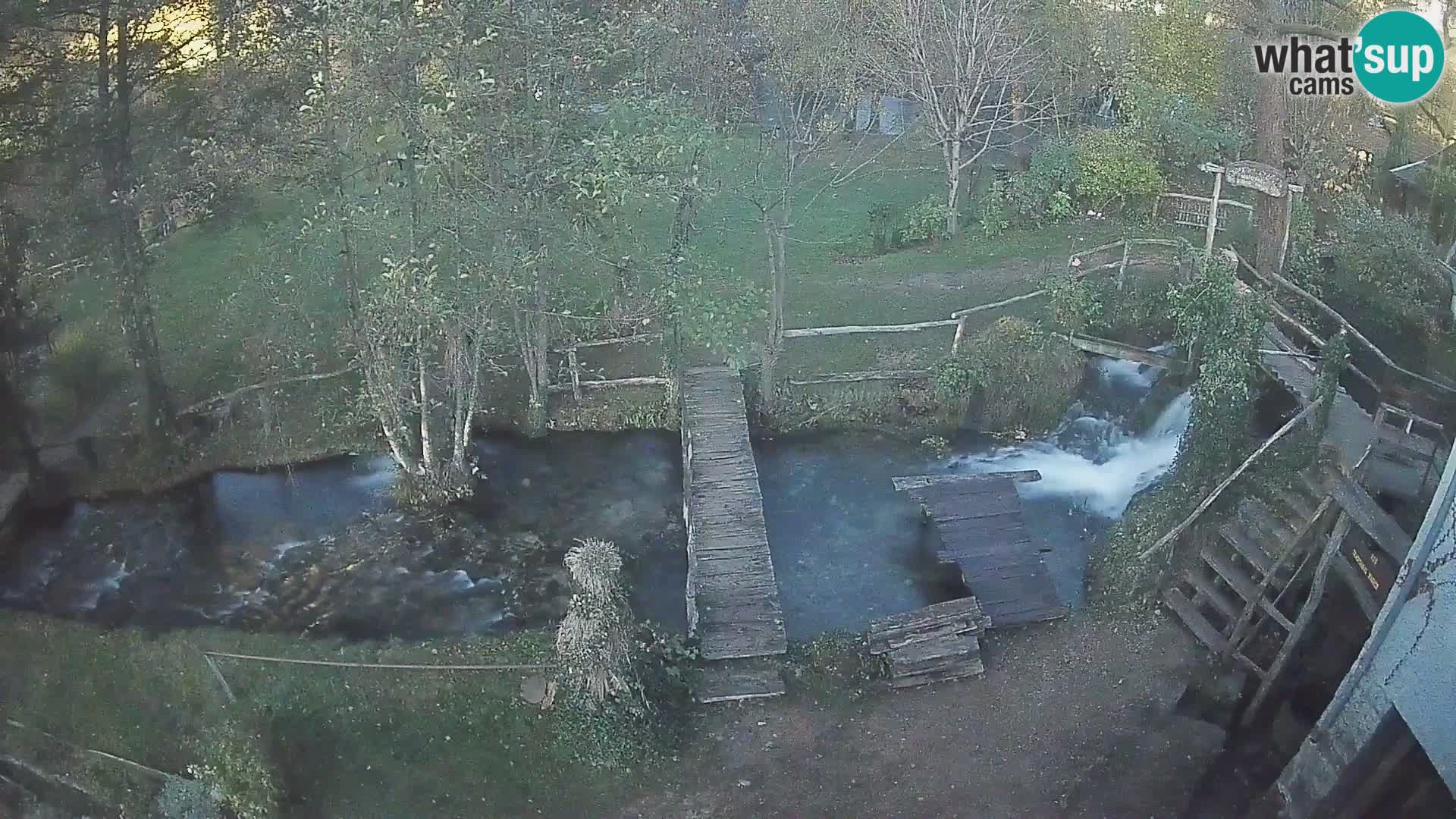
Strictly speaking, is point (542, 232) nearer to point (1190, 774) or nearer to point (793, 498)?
point (793, 498)

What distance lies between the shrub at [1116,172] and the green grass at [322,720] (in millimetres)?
18195

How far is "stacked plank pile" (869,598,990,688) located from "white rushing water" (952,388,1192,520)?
4.80m

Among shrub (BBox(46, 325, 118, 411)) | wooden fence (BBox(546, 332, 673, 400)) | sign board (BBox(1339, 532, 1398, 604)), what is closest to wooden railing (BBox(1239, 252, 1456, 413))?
sign board (BBox(1339, 532, 1398, 604))

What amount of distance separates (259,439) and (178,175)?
181 inches

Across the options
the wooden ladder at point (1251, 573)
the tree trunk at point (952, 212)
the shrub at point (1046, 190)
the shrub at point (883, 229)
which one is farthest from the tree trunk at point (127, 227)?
the shrub at point (1046, 190)

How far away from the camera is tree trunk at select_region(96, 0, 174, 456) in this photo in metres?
14.9

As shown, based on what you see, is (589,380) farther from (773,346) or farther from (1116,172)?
(1116,172)

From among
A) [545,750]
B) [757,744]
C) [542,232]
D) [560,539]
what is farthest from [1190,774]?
[542,232]

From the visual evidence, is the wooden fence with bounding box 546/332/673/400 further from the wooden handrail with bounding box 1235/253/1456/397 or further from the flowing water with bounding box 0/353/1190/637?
the wooden handrail with bounding box 1235/253/1456/397

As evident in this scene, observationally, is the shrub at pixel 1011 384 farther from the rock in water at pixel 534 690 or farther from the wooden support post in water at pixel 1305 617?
the rock in water at pixel 534 690

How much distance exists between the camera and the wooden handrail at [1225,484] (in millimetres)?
13031

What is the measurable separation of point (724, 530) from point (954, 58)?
49.8 ft

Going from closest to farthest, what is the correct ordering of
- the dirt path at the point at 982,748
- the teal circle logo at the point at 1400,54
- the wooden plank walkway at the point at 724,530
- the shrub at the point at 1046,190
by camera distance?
the dirt path at the point at 982,748
the wooden plank walkway at the point at 724,530
the teal circle logo at the point at 1400,54
the shrub at the point at 1046,190

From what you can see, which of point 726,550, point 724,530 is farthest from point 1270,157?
point 726,550
